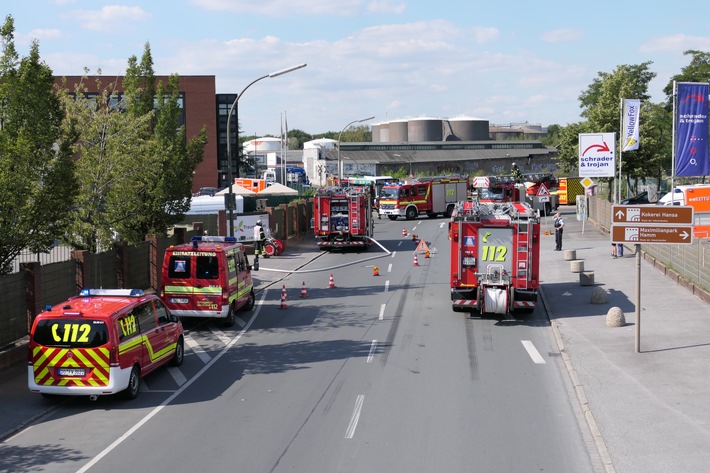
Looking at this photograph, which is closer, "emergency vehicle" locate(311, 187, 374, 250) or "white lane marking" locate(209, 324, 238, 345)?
"white lane marking" locate(209, 324, 238, 345)

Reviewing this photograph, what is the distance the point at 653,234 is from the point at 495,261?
5354mm

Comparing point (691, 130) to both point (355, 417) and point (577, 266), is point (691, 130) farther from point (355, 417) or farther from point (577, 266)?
point (355, 417)

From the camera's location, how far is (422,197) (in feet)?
208

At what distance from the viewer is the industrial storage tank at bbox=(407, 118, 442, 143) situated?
159250mm

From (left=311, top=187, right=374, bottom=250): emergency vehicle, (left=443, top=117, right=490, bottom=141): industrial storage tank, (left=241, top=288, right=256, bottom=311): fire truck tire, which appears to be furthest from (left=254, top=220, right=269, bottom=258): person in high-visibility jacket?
(left=443, top=117, right=490, bottom=141): industrial storage tank

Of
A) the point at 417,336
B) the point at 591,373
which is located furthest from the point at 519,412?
the point at 417,336

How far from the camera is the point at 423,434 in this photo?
12555 mm

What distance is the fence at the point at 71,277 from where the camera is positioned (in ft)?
58.8

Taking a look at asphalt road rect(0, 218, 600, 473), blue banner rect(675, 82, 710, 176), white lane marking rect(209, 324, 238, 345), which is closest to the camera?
asphalt road rect(0, 218, 600, 473)

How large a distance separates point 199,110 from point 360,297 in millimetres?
62521

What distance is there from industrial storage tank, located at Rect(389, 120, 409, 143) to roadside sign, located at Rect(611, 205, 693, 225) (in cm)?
14439

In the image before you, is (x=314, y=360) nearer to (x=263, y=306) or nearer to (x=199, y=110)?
(x=263, y=306)

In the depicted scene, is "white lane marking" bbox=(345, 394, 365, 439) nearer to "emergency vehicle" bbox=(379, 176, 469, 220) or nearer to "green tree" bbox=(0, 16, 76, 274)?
"green tree" bbox=(0, 16, 76, 274)

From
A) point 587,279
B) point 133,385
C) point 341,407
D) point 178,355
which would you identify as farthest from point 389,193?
point 341,407
